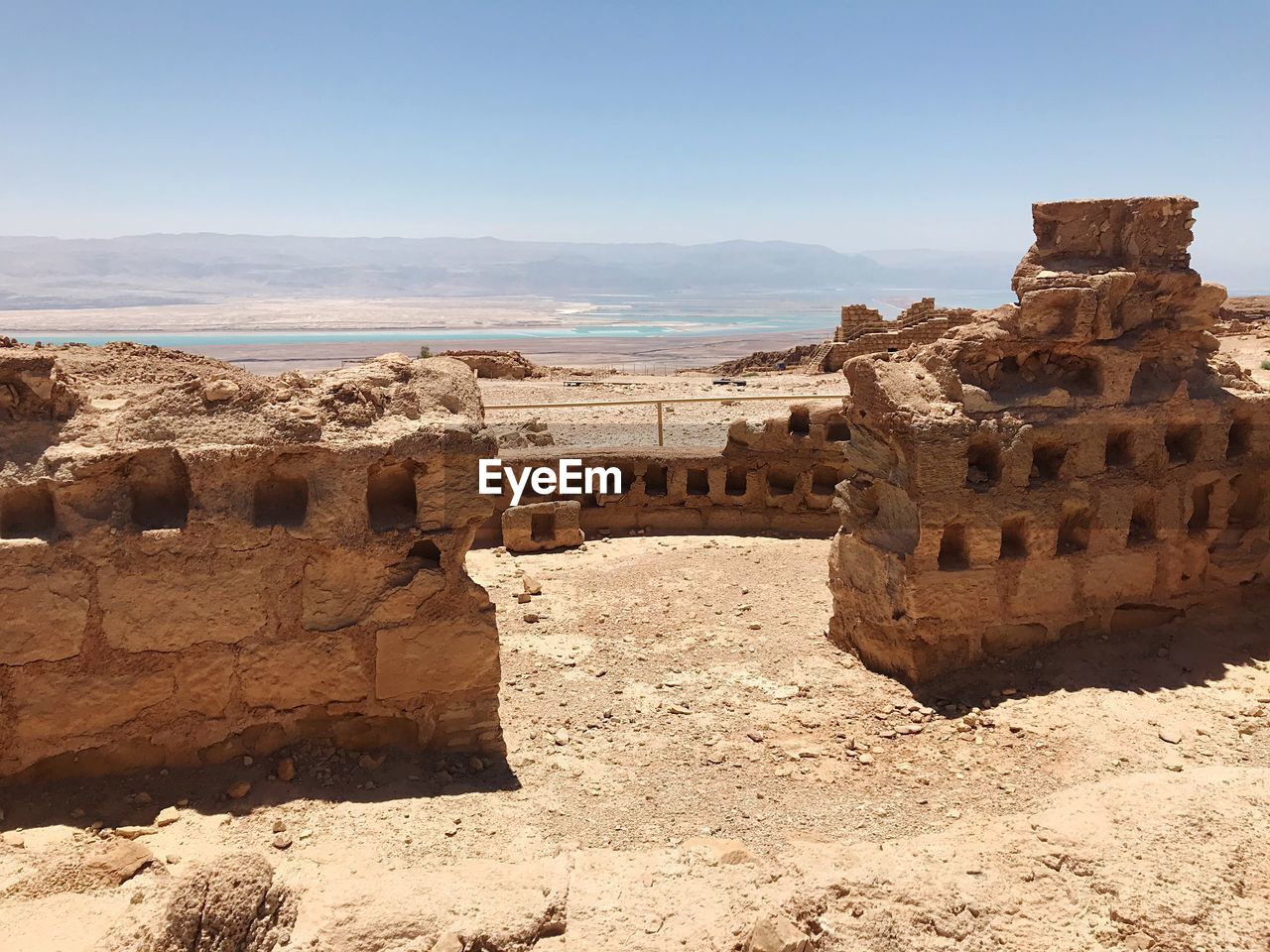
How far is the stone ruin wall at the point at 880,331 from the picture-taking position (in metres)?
24.5

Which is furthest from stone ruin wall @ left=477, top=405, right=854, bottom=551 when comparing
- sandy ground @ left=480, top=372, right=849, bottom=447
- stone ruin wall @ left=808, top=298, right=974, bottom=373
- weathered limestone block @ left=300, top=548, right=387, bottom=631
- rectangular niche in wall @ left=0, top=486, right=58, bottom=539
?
stone ruin wall @ left=808, top=298, right=974, bottom=373

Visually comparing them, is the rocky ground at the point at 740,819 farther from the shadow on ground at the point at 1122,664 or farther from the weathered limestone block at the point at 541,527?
the weathered limestone block at the point at 541,527

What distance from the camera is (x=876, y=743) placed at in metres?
5.66

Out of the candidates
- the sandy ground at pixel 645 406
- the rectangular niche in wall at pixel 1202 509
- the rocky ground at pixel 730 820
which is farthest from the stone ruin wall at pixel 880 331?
the rocky ground at pixel 730 820

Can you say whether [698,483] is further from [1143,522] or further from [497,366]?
[497,366]

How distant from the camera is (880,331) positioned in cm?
2691

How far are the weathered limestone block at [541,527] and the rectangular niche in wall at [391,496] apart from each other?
510cm

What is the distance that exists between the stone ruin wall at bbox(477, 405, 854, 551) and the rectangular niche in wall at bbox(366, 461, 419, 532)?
5.71 m

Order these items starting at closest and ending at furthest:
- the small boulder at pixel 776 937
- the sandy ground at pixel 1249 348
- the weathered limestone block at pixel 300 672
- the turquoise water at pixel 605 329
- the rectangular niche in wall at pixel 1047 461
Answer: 1. the small boulder at pixel 776 937
2. the weathered limestone block at pixel 300 672
3. the rectangular niche in wall at pixel 1047 461
4. the sandy ground at pixel 1249 348
5. the turquoise water at pixel 605 329

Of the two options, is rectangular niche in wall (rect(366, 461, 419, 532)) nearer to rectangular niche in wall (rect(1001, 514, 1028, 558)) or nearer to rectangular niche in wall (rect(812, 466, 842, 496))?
rectangular niche in wall (rect(1001, 514, 1028, 558))

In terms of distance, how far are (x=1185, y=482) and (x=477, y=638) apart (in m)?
5.34

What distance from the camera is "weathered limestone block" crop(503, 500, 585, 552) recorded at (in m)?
9.98

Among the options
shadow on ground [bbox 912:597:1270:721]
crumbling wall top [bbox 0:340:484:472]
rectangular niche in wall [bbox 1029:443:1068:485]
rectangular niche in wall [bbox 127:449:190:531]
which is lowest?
shadow on ground [bbox 912:597:1270:721]

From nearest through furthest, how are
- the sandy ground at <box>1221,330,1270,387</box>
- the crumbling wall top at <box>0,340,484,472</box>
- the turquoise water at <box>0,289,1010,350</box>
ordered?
1. the crumbling wall top at <box>0,340,484,472</box>
2. the sandy ground at <box>1221,330,1270,387</box>
3. the turquoise water at <box>0,289,1010,350</box>
